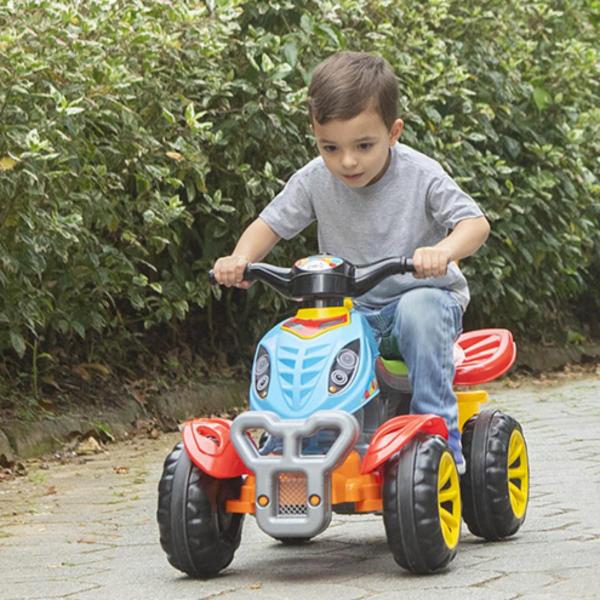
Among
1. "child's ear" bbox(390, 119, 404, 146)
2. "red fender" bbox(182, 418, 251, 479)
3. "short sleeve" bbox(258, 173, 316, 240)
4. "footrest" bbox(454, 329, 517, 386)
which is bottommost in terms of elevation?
"red fender" bbox(182, 418, 251, 479)

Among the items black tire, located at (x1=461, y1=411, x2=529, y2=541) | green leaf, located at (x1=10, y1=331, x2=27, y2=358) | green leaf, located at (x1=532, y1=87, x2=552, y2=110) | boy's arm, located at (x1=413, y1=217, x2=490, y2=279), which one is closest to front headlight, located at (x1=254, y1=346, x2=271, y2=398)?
boy's arm, located at (x1=413, y1=217, x2=490, y2=279)

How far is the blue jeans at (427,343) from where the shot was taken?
419 centimetres

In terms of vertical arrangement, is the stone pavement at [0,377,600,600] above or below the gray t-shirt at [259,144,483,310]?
below

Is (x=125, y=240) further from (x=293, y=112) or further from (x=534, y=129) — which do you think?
(x=534, y=129)

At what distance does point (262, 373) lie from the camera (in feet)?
13.4

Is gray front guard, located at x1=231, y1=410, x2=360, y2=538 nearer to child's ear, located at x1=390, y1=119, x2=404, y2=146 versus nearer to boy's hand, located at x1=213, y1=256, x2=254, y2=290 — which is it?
boy's hand, located at x1=213, y1=256, x2=254, y2=290

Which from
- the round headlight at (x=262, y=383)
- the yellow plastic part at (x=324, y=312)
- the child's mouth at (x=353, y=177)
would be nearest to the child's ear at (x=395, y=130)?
the child's mouth at (x=353, y=177)

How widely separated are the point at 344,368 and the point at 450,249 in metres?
0.47

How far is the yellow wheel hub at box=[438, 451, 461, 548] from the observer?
4.02 m

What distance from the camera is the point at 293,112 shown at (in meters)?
7.82

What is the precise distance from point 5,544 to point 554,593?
6.34ft

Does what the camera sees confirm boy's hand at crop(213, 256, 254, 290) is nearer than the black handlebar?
No

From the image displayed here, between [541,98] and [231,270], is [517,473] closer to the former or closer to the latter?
[231,270]

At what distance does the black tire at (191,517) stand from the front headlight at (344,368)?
0.43 metres
